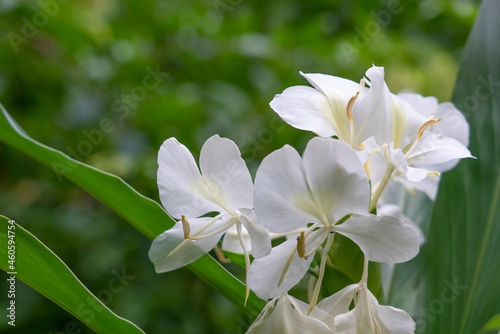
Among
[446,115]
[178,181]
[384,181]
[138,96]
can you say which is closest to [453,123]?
[446,115]

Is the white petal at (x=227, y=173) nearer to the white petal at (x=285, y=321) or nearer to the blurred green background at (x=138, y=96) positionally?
the white petal at (x=285, y=321)

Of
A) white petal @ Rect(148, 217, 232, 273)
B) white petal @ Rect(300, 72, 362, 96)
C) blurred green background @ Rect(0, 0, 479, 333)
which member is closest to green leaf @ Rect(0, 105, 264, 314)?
white petal @ Rect(148, 217, 232, 273)

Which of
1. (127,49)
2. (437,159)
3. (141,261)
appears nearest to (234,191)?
(437,159)

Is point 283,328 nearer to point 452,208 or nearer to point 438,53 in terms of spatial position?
point 452,208

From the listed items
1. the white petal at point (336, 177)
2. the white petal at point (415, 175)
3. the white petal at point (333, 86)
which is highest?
the white petal at point (333, 86)

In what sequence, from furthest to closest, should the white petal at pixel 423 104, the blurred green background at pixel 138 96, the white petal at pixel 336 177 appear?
the blurred green background at pixel 138 96, the white petal at pixel 423 104, the white petal at pixel 336 177

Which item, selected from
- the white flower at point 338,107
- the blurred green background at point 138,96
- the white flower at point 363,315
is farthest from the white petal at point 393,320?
the blurred green background at point 138,96
